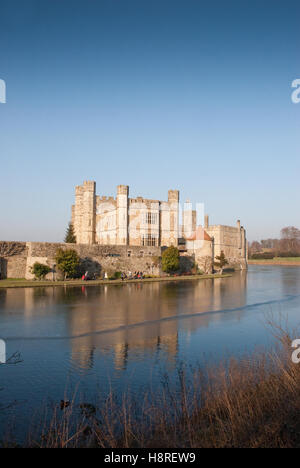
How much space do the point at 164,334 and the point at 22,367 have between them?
476 cm

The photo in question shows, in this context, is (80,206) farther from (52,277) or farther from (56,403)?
(56,403)

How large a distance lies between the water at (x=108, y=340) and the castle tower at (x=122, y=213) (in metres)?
25.2

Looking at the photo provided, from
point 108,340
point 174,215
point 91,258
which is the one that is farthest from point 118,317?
point 174,215

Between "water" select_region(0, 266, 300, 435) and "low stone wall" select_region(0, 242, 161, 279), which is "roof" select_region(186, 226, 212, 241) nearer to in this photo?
"low stone wall" select_region(0, 242, 161, 279)

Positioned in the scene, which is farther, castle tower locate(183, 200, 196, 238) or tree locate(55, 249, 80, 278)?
castle tower locate(183, 200, 196, 238)

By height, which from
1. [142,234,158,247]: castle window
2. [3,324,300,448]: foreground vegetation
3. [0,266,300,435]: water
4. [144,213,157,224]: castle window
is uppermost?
[144,213,157,224]: castle window

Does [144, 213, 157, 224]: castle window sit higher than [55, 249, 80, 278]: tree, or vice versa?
[144, 213, 157, 224]: castle window

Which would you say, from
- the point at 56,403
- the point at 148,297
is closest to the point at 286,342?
the point at 56,403

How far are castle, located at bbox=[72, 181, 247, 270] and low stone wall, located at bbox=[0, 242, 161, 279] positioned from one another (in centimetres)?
599

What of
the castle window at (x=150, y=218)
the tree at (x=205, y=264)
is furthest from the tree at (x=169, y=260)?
the castle window at (x=150, y=218)

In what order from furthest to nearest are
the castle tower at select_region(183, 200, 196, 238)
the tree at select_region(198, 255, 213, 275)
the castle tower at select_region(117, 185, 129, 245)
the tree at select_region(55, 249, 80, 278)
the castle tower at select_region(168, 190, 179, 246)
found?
the castle tower at select_region(183, 200, 196, 238) → the castle tower at select_region(168, 190, 179, 246) → the tree at select_region(198, 255, 213, 275) → the castle tower at select_region(117, 185, 129, 245) → the tree at select_region(55, 249, 80, 278)

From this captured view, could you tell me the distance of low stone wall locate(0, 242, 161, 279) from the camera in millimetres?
32219

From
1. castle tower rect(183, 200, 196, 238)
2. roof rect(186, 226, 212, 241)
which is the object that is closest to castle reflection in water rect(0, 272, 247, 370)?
roof rect(186, 226, 212, 241)

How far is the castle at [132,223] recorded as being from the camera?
148 feet
